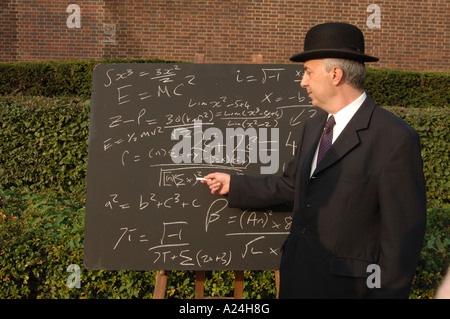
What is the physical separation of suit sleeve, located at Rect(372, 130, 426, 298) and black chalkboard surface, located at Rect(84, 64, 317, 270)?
48.2 inches

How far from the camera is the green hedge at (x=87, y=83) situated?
8.84 m

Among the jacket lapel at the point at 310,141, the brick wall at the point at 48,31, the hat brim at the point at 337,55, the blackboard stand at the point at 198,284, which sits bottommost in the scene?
the blackboard stand at the point at 198,284

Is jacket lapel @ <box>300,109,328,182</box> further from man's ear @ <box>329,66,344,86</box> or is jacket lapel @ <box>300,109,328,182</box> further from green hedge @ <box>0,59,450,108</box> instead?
green hedge @ <box>0,59,450,108</box>

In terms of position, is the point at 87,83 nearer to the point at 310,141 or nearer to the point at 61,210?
the point at 61,210

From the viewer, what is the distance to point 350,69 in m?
2.37

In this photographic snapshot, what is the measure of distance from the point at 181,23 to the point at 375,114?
27.6 ft

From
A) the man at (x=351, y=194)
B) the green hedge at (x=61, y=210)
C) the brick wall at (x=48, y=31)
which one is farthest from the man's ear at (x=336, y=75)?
the brick wall at (x=48, y=31)

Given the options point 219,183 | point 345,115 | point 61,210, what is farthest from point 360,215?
point 61,210

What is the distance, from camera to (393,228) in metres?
2.14

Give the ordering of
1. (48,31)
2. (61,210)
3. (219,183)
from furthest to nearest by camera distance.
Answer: (48,31)
(61,210)
(219,183)

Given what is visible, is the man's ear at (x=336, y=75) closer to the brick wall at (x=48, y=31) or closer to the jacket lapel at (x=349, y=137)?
the jacket lapel at (x=349, y=137)

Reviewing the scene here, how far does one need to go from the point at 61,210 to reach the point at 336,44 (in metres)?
3.70

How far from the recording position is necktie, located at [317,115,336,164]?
244 cm

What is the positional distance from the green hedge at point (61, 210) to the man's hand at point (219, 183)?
1.05 metres
